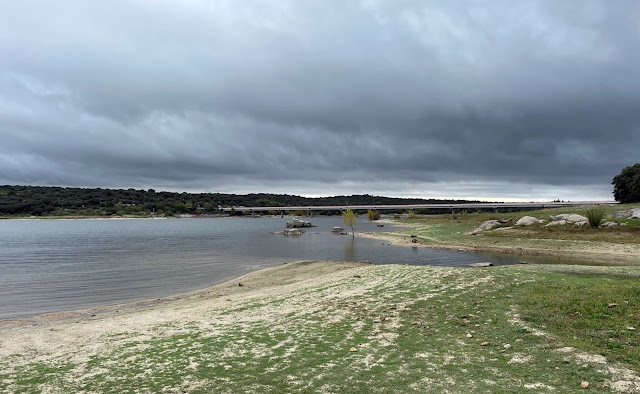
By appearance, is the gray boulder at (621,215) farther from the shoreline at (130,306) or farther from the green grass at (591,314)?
the shoreline at (130,306)

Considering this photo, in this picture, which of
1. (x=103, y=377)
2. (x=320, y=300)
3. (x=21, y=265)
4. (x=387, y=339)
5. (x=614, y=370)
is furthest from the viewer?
(x=21, y=265)

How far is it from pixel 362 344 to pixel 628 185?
5242 inches

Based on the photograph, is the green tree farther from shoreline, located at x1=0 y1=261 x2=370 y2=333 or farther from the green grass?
shoreline, located at x1=0 y1=261 x2=370 y2=333

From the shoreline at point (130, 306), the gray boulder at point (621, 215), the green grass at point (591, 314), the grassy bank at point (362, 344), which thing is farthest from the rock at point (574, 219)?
the shoreline at point (130, 306)

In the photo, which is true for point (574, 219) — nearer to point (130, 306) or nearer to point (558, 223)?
point (558, 223)

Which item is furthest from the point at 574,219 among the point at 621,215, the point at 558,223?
the point at 621,215

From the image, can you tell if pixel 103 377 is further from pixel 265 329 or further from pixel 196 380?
pixel 265 329

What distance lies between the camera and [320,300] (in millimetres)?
21438

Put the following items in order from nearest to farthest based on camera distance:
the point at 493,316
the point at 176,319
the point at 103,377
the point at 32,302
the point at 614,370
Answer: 1. the point at 614,370
2. the point at 103,377
3. the point at 493,316
4. the point at 176,319
5. the point at 32,302

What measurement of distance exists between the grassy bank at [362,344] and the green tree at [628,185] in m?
115

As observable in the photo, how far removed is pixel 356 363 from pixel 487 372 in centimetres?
373

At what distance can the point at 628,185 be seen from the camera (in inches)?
4405

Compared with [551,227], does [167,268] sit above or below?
below

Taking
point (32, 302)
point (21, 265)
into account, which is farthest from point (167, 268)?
point (21, 265)
